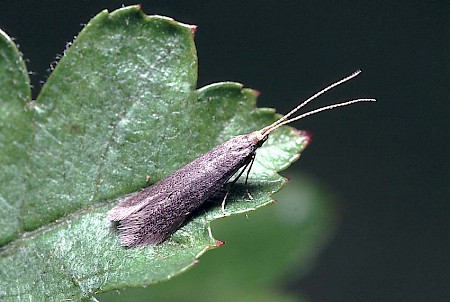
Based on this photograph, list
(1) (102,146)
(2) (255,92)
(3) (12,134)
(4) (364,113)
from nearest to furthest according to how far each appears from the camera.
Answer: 1. (3) (12,134)
2. (1) (102,146)
3. (2) (255,92)
4. (4) (364,113)

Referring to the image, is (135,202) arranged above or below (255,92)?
below

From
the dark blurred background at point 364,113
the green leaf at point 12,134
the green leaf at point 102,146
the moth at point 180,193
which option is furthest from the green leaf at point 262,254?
the green leaf at point 12,134

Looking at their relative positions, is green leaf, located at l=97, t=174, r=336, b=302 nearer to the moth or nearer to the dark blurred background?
the dark blurred background

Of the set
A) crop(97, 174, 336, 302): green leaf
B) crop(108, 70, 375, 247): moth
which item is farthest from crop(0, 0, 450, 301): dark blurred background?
crop(108, 70, 375, 247): moth

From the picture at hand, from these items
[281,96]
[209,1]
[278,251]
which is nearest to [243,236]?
[278,251]

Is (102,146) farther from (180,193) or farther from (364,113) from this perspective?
(364,113)

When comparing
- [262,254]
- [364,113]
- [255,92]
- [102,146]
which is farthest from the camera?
[364,113]

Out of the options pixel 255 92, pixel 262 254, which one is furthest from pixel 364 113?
pixel 255 92

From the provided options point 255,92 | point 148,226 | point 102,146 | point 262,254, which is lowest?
point 262,254
